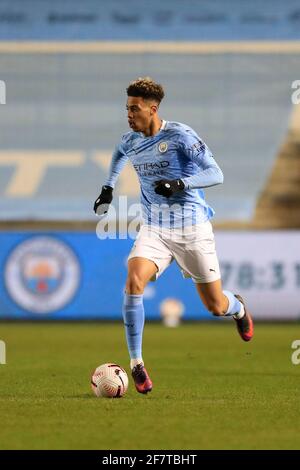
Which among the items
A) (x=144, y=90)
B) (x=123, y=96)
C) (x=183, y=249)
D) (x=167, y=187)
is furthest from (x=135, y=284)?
(x=123, y=96)

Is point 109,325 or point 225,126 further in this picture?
point 225,126

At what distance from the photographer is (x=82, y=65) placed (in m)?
21.2

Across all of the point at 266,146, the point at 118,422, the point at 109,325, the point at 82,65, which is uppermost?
the point at 82,65

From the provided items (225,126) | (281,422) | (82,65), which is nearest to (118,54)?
(82,65)

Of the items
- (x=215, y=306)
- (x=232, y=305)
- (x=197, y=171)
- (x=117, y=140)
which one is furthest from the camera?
(x=117, y=140)

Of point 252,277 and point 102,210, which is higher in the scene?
point 252,277

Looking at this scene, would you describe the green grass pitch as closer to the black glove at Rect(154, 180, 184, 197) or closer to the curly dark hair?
the black glove at Rect(154, 180, 184, 197)

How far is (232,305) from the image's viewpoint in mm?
8844

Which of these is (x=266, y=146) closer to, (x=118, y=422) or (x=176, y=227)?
(x=176, y=227)

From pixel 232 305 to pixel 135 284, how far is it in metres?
1.32

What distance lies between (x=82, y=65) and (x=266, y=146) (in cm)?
378

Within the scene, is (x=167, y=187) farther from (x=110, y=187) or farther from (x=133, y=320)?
(x=110, y=187)

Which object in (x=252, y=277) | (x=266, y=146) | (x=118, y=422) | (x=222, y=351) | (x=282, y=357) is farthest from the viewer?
(x=266, y=146)

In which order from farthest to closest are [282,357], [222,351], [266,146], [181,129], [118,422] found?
[266,146]
[222,351]
[282,357]
[181,129]
[118,422]
